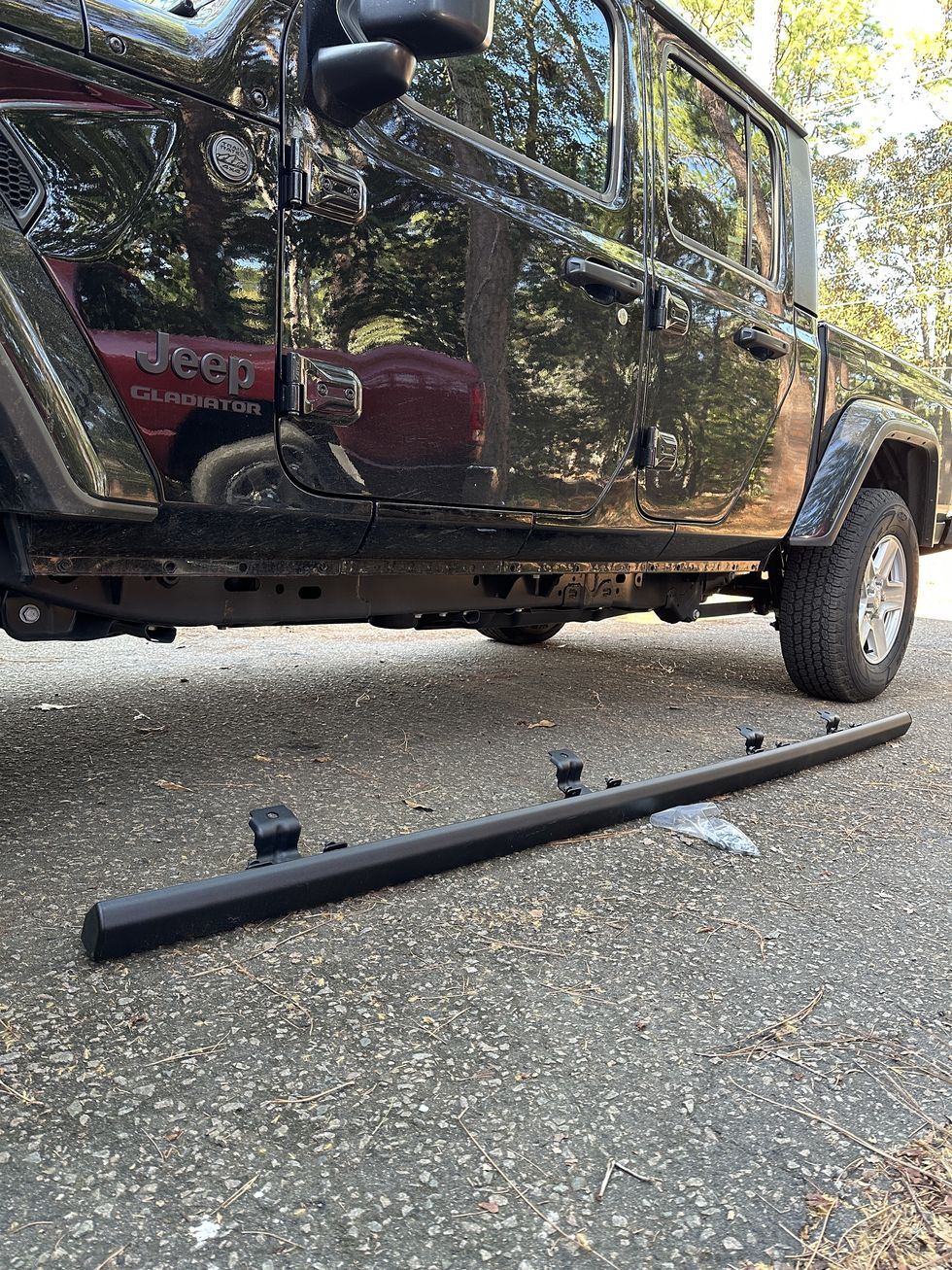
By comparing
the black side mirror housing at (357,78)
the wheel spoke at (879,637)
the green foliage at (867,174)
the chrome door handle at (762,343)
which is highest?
the green foliage at (867,174)

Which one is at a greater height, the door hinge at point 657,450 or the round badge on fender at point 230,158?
the round badge on fender at point 230,158

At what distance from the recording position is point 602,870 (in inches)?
73.9

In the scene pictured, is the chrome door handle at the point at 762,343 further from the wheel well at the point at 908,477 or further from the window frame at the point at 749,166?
the wheel well at the point at 908,477

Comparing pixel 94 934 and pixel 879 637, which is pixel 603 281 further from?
pixel 879 637

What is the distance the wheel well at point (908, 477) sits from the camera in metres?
3.92

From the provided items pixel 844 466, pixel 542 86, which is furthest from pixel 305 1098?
pixel 844 466

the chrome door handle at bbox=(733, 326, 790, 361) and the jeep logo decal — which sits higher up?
the chrome door handle at bbox=(733, 326, 790, 361)

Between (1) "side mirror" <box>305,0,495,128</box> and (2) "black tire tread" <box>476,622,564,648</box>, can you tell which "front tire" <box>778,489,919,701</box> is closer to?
(2) "black tire tread" <box>476,622,564,648</box>

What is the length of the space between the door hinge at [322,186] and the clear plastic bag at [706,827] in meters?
1.47

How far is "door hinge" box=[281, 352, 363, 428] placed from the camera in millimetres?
1763

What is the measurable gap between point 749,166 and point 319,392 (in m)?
2.31

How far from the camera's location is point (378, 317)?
189 centimetres

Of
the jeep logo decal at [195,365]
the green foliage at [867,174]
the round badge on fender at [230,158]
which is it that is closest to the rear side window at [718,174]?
the round badge on fender at [230,158]

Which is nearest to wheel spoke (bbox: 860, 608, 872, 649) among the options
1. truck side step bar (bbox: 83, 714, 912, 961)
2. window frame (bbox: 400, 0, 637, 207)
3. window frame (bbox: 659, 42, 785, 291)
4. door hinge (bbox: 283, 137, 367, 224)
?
window frame (bbox: 659, 42, 785, 291)
